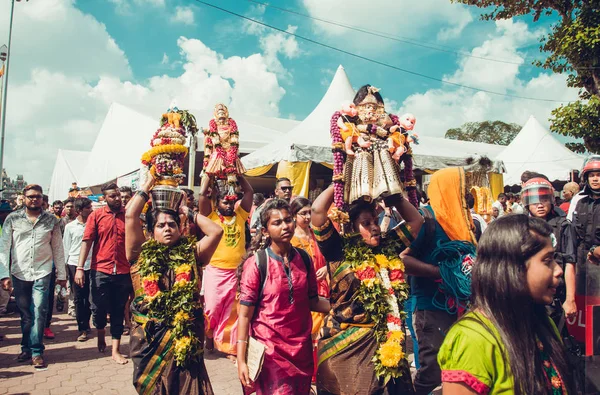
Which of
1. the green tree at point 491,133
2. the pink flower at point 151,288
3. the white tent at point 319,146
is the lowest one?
the pink flower at point 151,288

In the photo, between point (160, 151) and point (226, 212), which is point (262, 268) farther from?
point (226, 212)

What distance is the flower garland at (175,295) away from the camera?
331 centimetres

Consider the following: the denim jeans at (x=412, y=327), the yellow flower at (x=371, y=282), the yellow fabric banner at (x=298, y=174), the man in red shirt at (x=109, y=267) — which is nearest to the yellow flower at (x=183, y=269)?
the yellow flower at (x=371, y=282)

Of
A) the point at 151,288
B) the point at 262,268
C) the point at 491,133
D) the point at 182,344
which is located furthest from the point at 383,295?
the point at 491,133

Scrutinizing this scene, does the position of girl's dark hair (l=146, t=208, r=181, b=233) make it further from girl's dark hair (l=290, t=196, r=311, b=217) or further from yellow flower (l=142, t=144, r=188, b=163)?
girl's dark hair (l=290, t=196, r=311, b=217)

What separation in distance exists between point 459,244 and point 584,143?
1154 cm

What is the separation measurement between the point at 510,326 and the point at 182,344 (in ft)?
7.80

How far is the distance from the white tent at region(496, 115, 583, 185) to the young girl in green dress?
708 inches

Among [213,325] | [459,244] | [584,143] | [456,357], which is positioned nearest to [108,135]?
[213,325]

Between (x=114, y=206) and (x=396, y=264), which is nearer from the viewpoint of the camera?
(x=396, y=264)

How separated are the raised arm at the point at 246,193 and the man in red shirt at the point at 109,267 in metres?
1.94

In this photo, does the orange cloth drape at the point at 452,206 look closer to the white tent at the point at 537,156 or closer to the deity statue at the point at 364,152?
the deity statue at the point at 364,152

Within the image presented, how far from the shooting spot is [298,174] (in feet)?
37.4

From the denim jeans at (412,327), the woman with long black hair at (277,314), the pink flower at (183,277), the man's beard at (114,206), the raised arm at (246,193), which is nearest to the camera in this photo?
the woman with long black hair at (277,314)
